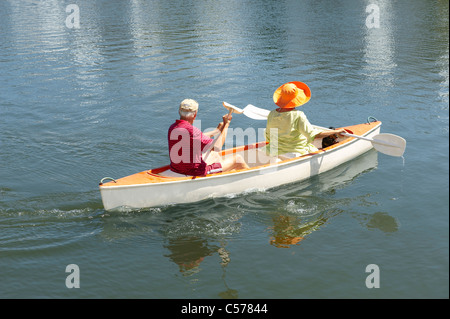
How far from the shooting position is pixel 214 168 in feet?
27.1

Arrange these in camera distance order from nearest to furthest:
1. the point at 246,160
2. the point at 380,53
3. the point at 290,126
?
the point at 290,126 < the point at 246,160 < the point at 380,53

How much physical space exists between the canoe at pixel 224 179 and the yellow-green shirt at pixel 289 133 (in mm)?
169

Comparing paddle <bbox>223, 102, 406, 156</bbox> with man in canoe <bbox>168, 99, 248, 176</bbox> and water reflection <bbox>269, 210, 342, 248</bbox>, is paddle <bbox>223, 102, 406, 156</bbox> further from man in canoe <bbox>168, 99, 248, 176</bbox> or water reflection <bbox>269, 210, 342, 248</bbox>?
water reflection <bbox>269, 210, 342, 248</bbox>

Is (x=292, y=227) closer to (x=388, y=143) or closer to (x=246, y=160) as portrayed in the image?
(x=246, y=160)

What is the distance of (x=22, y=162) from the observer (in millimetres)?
9836

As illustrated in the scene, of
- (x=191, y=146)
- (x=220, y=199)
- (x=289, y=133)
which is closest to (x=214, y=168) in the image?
(x=220, y=199)

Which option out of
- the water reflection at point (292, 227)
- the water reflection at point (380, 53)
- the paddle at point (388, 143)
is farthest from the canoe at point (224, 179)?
the water reflection at point (380, 53)

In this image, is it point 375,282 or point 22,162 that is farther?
point 22,162

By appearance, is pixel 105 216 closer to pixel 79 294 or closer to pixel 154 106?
pixel 79 294

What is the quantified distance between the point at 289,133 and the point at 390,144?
182 centimetres

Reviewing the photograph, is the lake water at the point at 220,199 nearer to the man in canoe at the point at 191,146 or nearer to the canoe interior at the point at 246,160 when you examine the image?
the canoe interior at the point at 246,160

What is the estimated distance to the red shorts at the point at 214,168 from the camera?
8187 mm
